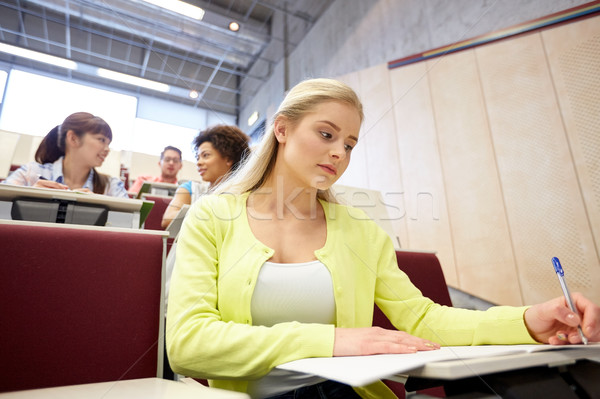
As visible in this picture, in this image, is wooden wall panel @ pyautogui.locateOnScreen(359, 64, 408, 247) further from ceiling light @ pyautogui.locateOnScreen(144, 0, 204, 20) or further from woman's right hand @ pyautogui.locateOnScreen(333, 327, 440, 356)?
woman's right hand @ pyautogui.locateOnScreen(333, 327, 440, 356)

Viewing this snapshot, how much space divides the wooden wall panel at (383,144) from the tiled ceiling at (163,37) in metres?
2.44

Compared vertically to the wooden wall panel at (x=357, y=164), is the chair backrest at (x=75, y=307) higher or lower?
lower

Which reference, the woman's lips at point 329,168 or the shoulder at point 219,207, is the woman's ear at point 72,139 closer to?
the shoulder at point 219,207

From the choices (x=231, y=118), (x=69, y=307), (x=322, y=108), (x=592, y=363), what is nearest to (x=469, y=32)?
(x=322, y=108)

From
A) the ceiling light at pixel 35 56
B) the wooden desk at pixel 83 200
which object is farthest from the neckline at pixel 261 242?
the ceiling light at pixel 35 56

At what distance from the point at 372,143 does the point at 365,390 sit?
143 inches

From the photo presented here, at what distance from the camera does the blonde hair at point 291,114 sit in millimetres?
1025

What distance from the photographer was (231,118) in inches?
369

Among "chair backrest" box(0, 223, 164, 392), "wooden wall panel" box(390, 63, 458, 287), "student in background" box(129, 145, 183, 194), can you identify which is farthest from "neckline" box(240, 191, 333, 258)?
"student in background" box(129, 145, 183, 194)

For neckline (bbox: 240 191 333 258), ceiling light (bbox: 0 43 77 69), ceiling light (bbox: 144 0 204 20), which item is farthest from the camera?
ceiling light (bbox: 0 43 77 69)

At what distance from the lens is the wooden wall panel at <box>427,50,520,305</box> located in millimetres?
2973

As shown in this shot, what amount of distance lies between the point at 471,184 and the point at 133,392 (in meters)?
3.29

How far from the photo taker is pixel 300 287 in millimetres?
841

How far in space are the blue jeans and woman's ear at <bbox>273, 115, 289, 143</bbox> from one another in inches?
27.5
